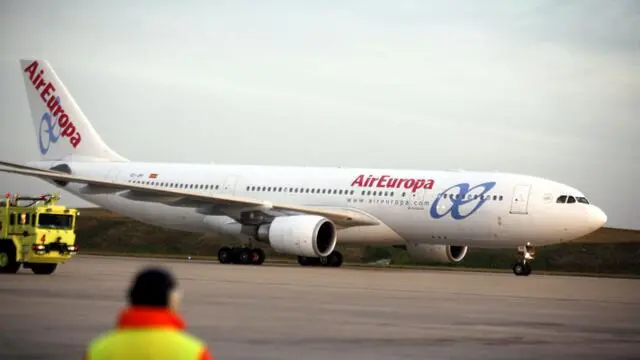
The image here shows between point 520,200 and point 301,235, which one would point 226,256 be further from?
point 520,200

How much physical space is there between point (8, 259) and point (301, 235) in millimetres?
11148

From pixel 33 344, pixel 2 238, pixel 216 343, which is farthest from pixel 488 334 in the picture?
pixel 2 238

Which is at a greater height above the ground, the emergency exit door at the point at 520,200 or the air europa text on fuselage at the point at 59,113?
the air europa text on fuselage at the point at 59,113

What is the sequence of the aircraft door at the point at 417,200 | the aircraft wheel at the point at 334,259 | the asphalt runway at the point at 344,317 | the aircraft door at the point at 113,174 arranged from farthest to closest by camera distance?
the aircraft door at the point at 113,174, the aircraft wheel at the point at 334,259, the aircraft door at the point at 417,200, the asphalt runway at the point at 344,317

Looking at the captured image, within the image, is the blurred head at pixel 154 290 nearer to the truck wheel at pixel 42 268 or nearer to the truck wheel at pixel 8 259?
the truck wheel at pixel 8 259

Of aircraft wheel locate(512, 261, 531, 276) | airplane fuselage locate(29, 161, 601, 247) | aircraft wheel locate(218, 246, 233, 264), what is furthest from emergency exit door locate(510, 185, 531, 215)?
aircraft wheel locate(218, 246, 233, 264)

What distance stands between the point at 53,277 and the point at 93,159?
20.7 m

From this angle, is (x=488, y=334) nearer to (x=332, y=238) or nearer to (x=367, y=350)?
(x=367, y=350)

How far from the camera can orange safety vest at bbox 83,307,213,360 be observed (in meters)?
4.67

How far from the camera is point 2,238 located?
91.0ft

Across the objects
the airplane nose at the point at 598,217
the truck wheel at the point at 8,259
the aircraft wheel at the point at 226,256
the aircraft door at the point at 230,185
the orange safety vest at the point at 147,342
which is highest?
the aircraft door at the point at 230,185

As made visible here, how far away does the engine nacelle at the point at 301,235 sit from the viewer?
36.2 metres

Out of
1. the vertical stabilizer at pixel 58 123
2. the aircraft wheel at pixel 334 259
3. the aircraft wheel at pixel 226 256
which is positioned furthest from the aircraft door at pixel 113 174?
the aircraft wheel at pixel 334 259

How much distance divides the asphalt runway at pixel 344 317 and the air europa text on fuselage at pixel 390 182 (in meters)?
8.42
